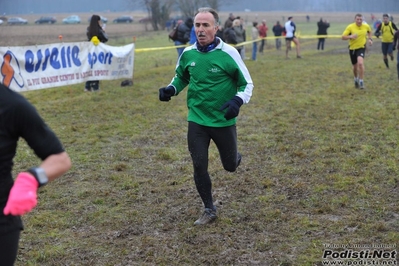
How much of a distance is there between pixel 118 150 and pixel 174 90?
3766 millimetres

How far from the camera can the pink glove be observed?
8.34 feet

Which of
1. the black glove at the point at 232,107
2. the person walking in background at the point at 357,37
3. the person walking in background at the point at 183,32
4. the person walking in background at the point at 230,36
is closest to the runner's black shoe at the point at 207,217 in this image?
the black glove at the point at 232,107

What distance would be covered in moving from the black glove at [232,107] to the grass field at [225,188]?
1141 millimetres

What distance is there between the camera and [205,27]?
5250mm

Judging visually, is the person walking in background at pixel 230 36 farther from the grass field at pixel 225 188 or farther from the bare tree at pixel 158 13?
the bare tree at pixel 158 13

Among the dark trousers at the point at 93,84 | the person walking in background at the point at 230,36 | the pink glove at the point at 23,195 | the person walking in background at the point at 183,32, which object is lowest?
the dark trousers at the point at 93,84

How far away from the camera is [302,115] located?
11734 mm

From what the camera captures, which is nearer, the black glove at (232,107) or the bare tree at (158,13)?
the black glove at (232,107)

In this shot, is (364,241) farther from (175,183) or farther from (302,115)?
(302,115)

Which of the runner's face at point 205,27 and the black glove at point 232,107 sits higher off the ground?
the runner's face at point 205,27

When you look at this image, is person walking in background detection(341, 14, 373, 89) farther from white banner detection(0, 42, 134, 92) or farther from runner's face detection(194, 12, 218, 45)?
runner's face detection(194, 12, 218, 45)

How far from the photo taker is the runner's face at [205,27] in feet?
17.2

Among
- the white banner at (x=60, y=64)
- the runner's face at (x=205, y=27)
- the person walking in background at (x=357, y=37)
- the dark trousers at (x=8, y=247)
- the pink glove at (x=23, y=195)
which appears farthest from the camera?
the person walking in background at (x=357, y=37)

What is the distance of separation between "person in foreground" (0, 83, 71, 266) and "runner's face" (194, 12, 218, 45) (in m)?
2.78
